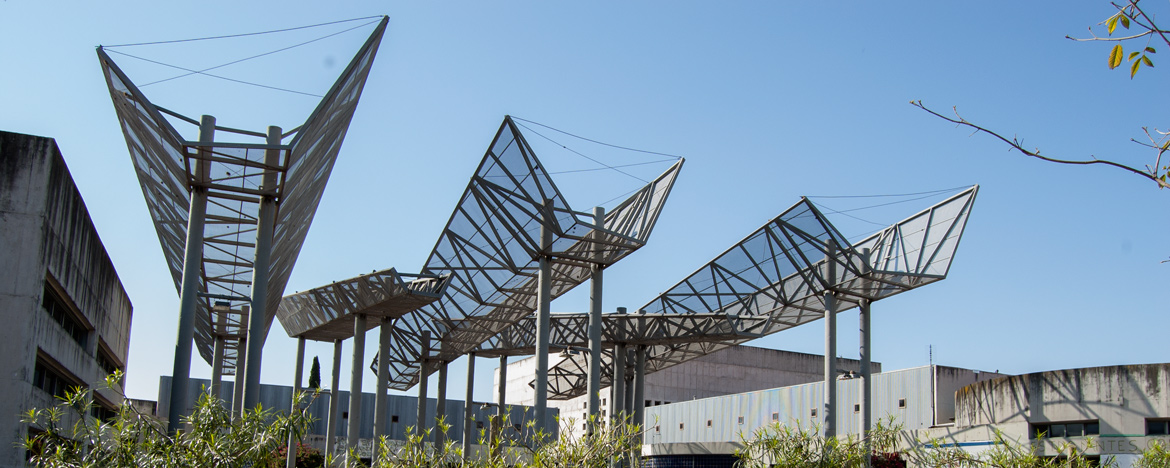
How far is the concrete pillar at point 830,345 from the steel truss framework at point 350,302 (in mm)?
13408

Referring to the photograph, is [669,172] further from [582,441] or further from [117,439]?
[117,439]

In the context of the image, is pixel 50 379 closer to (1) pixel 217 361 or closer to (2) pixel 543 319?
(2) pixel 543 319

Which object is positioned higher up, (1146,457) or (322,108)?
(322,108)

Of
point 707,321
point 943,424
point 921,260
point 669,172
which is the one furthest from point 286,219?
point 943,424

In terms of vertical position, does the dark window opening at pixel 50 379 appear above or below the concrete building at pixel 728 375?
below

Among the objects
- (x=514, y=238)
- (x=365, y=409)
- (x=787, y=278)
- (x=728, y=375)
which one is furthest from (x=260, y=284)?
(x=728, y=375)

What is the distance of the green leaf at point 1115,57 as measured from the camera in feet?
18.9

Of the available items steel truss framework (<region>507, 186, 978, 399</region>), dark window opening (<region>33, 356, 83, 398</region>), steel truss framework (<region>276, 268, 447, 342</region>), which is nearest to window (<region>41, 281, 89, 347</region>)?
dark window opening (<region>33, 356, 83, 398</region>)

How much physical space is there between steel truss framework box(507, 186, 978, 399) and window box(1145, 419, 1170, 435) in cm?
746

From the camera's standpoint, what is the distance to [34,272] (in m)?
21.3

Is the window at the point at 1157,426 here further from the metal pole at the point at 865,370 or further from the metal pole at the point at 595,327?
the metal pole at the point at 595,327

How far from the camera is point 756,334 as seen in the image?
1556 inches

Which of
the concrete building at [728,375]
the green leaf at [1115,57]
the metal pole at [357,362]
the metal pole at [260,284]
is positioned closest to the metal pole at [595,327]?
the metal pole at [260,284]

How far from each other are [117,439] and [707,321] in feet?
97.1
